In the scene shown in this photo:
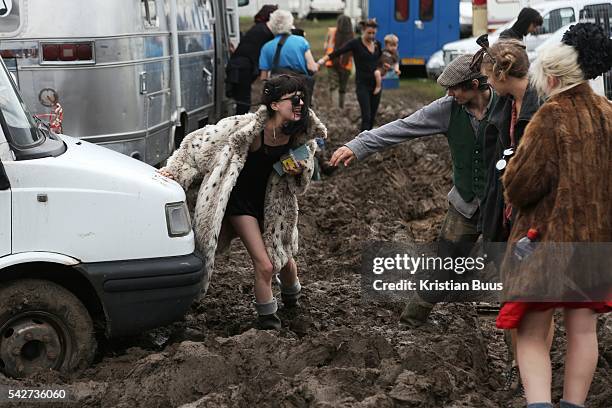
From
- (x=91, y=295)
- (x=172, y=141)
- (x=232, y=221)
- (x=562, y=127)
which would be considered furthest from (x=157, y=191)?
(x=172, y=141)

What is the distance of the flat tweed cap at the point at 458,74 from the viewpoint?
638 centimetres

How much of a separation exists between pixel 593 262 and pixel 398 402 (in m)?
1.14

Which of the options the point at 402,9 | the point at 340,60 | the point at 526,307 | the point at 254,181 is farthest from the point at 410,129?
the point at 402,9

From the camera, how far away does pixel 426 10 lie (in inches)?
1165

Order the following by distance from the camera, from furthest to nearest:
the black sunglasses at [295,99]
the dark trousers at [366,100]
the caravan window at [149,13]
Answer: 1. the dark trousers at [366,100]
2. the caravan window at [149,13]
3. the black sunglasses at [295,99]

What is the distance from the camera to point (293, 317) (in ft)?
25.1

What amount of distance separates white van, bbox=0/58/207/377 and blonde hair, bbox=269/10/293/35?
7571 millimetres

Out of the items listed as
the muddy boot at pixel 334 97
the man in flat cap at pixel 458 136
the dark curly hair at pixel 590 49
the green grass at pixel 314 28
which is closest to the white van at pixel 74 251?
the man in flat cap at pixel 458 136

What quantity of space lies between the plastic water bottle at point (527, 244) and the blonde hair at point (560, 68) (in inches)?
24.5

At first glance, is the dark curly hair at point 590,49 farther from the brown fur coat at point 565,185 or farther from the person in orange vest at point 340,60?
the person in orange vest at point 340,60

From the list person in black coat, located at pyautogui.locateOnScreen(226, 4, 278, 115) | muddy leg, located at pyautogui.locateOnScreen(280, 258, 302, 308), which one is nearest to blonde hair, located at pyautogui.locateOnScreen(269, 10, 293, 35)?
person in black coat, located at pyautogui.locateOnScreen(226, 4, 278, 115)

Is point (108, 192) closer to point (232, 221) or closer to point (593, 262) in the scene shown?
point (232, 221)

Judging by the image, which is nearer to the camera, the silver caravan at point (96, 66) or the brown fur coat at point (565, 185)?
the brown fur coat at point (565, 185)

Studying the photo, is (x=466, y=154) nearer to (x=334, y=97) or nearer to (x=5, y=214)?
(x=5, y=214)
